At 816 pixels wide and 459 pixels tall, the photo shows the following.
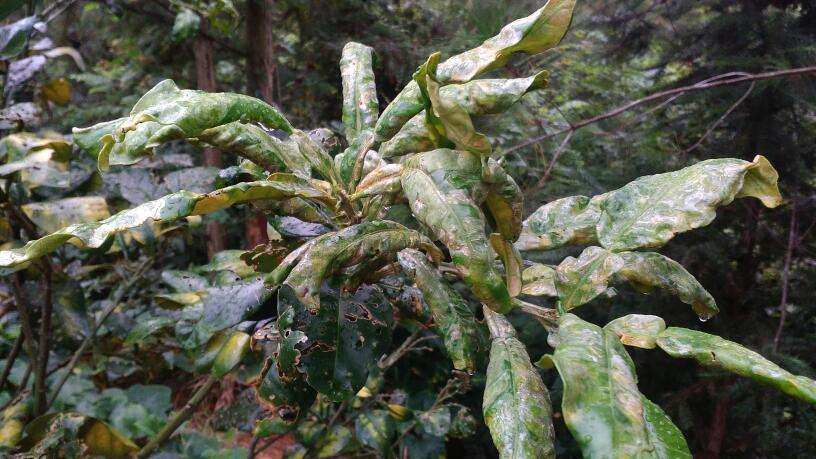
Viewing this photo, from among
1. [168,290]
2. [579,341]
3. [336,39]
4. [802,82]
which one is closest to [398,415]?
[168,290]

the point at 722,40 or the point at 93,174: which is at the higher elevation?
the point at 722,40

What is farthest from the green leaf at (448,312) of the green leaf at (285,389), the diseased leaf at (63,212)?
the diseased leaf at (63,212)

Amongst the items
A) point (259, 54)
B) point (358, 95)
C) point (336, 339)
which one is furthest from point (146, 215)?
point (259, 54)

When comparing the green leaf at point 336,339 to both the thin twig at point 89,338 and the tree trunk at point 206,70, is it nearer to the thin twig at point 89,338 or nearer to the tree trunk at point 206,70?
the thin twig at point 89,338

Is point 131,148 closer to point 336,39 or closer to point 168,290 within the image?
point 168,290

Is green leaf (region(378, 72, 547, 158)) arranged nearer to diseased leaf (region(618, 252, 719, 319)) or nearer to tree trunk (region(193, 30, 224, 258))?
diseased leaf (region(618, 252, 719, 319))
